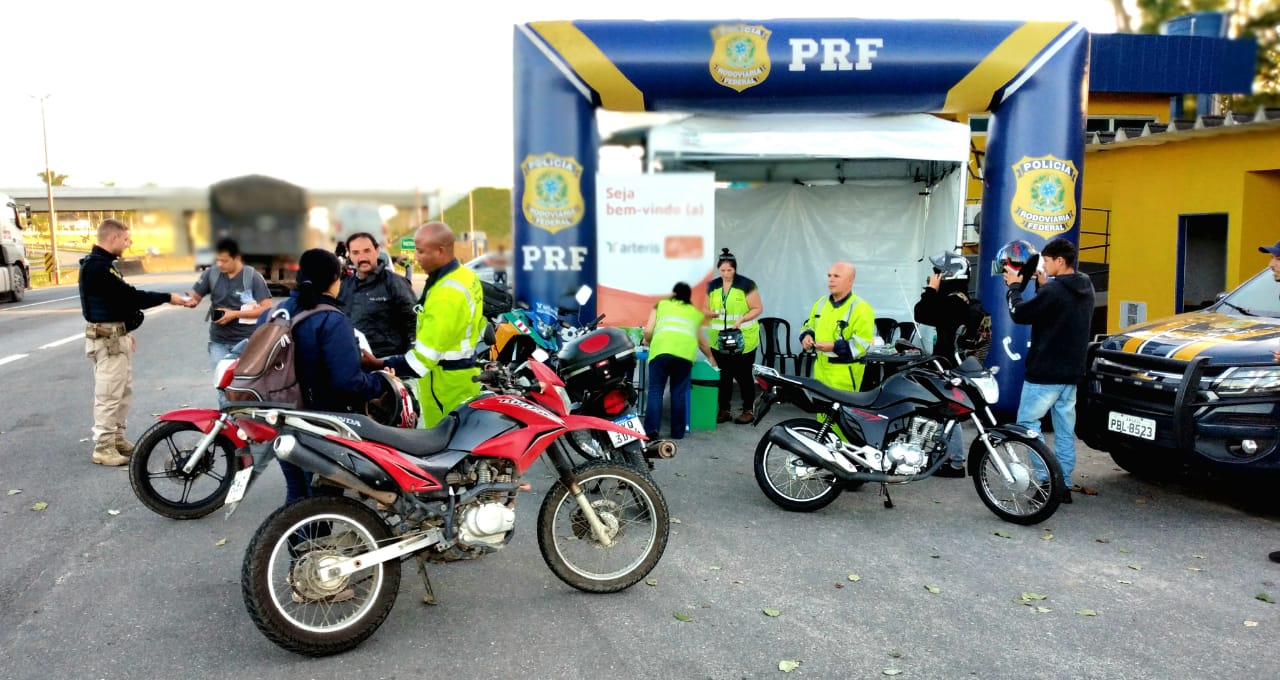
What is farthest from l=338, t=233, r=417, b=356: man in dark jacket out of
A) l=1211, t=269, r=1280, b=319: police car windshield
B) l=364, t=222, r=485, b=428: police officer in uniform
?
l=1211, t=269, r=1280, b=319: police car windshield

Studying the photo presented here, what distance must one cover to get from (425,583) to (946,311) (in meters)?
5.08

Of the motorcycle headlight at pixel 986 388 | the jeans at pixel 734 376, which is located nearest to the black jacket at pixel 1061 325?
the motorcycle headlight at pixel 986 388

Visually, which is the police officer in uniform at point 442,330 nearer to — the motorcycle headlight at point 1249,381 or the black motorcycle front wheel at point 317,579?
the black motorcycle front wheel at point 317,579

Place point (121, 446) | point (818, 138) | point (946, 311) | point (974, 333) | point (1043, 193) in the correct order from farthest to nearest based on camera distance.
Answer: point (818, 138) → point (1043, 193) → point (946, 311) → point (974, 333) → point (121, 446)

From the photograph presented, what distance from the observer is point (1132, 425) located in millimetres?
6207

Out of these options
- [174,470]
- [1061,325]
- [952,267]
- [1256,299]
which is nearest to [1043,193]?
[952,267]

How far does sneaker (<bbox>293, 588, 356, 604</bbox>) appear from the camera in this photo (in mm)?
3918

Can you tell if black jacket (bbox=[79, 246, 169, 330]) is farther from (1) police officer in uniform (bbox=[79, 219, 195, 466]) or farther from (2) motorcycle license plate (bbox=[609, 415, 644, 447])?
(2) motorcycle license plate (bbox=[609, 415, 644, 447])

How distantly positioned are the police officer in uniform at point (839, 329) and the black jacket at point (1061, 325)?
45.3 inches

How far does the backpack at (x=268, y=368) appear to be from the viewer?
4.20 meters

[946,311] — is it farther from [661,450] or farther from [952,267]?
[661,450]

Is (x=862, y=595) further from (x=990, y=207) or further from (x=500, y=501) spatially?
(x=990, y=207)

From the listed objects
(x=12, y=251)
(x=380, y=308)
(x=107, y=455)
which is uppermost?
(x=12, y=251)

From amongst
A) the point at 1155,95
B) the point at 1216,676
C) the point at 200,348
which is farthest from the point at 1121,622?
the point at 1155,95
